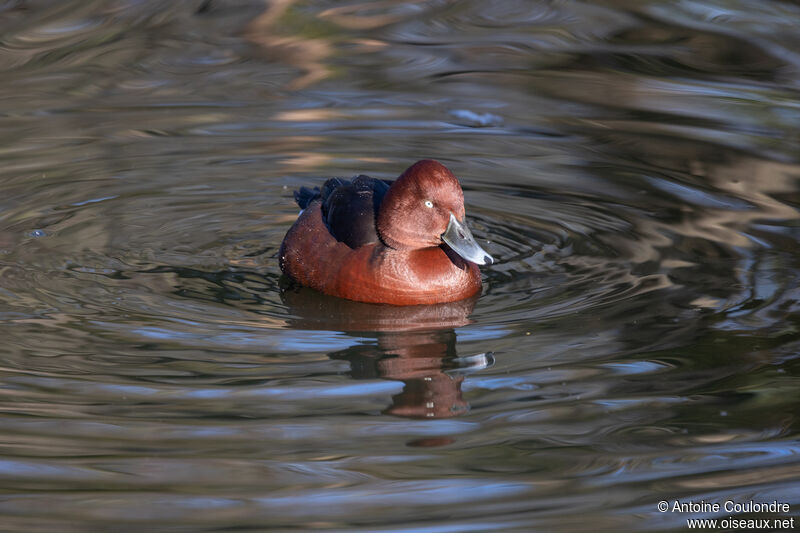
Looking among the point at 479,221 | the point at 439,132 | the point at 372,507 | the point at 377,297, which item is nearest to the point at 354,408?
the point at 372,507

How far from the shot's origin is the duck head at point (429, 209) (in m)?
6.24

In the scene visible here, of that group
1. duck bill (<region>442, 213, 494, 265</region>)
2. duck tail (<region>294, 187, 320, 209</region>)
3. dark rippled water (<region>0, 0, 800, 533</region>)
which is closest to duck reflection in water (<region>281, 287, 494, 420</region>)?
dark rippled water (<region>0, 0, 800, 533</region>)

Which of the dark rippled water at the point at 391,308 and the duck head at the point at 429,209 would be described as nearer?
the dark rippled water at the point at 391,308

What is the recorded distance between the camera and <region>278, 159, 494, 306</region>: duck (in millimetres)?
6266

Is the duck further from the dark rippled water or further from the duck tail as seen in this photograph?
the duck tail

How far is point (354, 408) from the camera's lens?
5.02m

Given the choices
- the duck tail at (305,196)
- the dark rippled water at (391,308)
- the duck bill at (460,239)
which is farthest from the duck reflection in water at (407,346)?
the duck tail at (305,196)

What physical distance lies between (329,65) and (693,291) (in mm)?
5536

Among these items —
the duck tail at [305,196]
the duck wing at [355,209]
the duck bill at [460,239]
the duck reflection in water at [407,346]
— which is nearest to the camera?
the duck reflection in water at [407,346]

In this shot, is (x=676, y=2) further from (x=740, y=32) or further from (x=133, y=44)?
(x=133, y=44)

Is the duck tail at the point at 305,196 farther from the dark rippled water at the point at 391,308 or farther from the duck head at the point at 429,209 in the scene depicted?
the duck head at the point at 429,209

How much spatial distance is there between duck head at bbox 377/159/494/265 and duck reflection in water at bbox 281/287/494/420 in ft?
1.20

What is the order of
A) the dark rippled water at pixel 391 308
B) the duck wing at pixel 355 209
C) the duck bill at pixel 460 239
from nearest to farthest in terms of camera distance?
the dark rippled water at pixel 391 308
the duck bill at pixel 460 239
the duck wing at pixel 355 209

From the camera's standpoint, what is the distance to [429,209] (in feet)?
20.6
